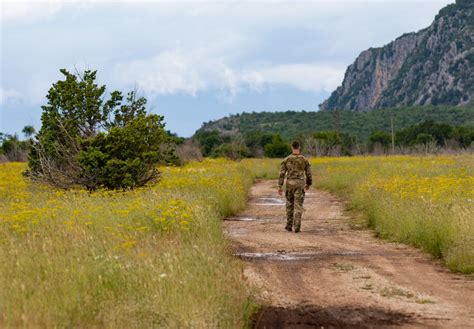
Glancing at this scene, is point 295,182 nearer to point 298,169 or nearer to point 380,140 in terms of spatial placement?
point 298,169

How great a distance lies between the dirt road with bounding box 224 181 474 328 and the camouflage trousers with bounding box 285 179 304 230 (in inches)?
14.6

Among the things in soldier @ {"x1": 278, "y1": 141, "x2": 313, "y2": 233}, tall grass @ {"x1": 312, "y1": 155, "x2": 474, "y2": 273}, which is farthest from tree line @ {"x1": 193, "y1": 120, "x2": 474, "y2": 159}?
soldier @ {"x1": 278, "y1": 141, "x2": 313, "y2": 233}

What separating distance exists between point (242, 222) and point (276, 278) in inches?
318

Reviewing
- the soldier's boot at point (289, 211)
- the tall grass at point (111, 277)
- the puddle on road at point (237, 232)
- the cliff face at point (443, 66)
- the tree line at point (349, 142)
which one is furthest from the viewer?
the cliff face at point (443, 66)

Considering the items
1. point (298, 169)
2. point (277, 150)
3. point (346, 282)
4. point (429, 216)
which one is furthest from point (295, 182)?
point (277, 150)

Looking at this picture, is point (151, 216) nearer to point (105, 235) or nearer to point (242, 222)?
point (105, 235)

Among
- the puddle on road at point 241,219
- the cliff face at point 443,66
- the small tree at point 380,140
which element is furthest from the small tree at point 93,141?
the cliff face at point 443,66

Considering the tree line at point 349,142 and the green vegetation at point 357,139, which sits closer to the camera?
the green vegetation at point 357,139

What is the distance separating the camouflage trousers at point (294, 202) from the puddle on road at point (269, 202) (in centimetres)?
822

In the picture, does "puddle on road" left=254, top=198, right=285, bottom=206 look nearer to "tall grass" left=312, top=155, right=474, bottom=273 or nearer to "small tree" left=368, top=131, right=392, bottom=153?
"tall grass" left=312, top=155, right=474, bottom=273

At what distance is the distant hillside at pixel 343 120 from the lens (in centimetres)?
10800

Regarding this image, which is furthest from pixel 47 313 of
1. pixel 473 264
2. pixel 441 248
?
pixel 441 248

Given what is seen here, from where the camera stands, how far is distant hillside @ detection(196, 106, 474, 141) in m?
108

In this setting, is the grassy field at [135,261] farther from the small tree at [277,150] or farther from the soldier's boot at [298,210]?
the small tree at [277,150]
